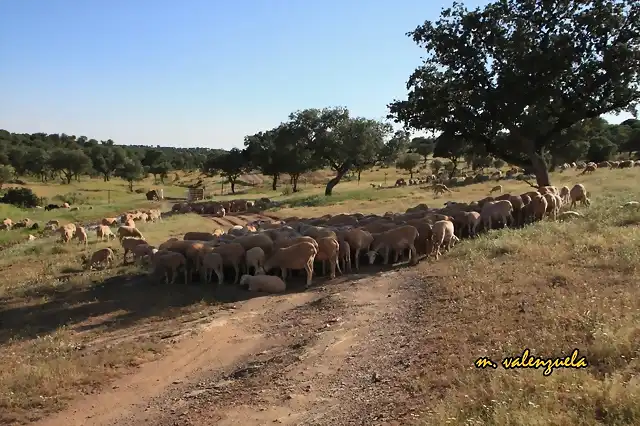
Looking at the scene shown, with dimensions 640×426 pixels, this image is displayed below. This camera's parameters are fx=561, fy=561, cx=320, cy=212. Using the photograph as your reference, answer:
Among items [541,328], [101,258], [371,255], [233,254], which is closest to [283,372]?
[541,328]

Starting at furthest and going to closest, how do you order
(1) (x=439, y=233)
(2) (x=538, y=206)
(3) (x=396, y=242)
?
(2) (x=538, y=206) < (3) (x=396, y=242) < (1) (x=439, y=233)

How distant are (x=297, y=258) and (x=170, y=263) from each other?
136 inches

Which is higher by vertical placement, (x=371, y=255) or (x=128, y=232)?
(x=371, y=255)

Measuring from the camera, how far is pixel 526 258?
1194 centimetres

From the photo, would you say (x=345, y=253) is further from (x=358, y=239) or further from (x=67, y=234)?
(x=67, y=234)

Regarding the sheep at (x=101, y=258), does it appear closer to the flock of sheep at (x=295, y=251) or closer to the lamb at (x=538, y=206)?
the flock of sheep at (x=295, y=251)

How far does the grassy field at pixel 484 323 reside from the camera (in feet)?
17.4

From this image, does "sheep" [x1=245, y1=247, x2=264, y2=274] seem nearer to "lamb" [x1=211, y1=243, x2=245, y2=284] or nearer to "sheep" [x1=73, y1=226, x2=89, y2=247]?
"lamb" [x1=211, y1=243, x2=245, y2=284]

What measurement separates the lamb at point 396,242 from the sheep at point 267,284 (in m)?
2.98

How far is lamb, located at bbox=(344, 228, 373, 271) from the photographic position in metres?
15.1

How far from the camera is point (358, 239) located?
15.1 meters

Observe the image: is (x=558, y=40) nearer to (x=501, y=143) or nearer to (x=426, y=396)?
(x=501, y=143)

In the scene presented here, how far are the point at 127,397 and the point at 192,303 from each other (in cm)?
467

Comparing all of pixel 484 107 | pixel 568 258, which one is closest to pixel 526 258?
pixel 568 258
